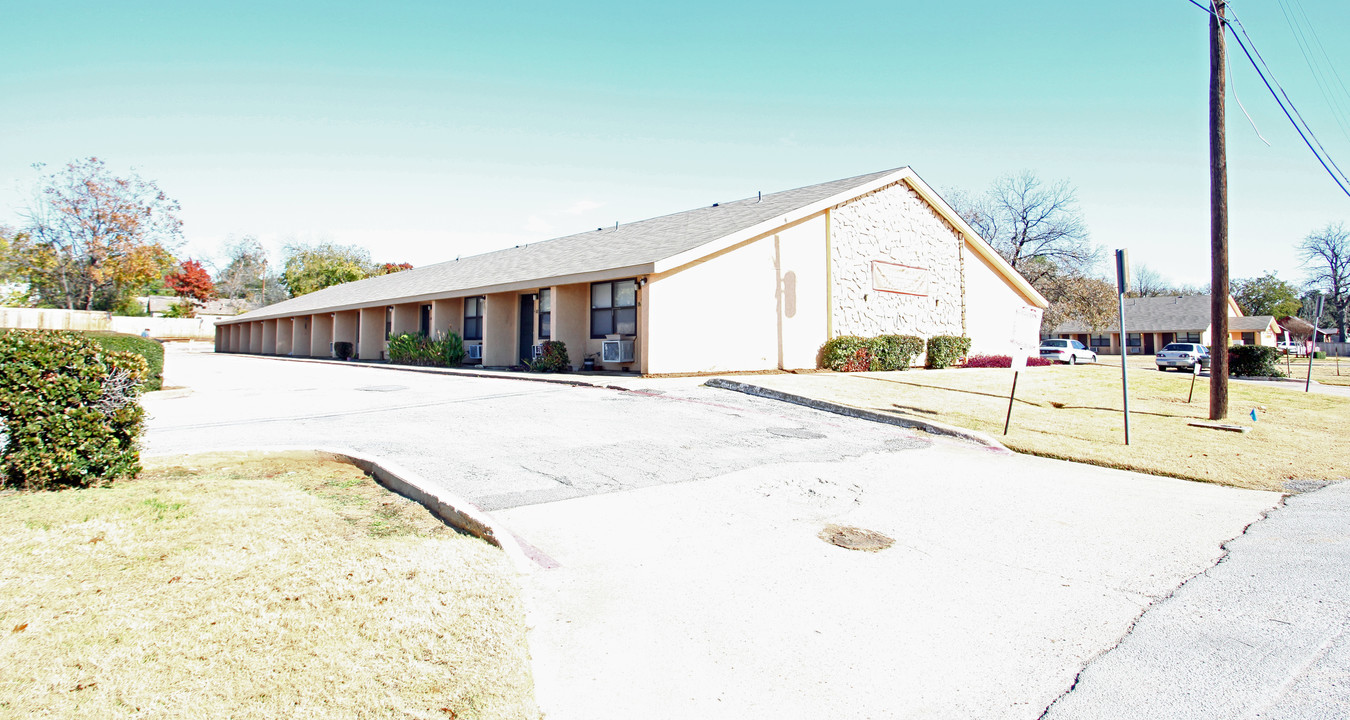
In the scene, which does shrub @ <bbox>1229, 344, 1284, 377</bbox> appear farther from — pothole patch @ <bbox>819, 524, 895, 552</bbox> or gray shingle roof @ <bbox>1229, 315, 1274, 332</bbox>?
gray shingle roof @ <bbox>1229, 315, 1274, 332</bbox>

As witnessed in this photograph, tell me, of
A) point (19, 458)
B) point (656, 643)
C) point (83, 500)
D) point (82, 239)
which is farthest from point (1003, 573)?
point (82, 239)

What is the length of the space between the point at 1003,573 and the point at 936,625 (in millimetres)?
1214

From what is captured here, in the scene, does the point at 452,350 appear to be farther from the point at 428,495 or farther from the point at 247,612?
the point at 247,612

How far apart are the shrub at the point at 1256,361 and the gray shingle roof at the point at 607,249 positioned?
19.6 m

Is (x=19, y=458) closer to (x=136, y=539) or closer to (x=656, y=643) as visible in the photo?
(x=136, y=539)

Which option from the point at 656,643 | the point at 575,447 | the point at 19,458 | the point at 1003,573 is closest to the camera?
the point at 656,643

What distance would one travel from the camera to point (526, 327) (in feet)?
72.1

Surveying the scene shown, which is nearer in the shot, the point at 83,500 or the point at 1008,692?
the point at 1008,692

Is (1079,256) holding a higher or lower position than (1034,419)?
higher

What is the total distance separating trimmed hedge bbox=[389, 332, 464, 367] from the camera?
22.8 m

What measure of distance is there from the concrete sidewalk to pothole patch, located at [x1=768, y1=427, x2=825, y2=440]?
2053mm

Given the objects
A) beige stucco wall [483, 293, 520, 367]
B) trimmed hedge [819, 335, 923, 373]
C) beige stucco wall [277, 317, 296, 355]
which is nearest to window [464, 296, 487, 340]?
beige stucco wall [483, 293, 520, 367]

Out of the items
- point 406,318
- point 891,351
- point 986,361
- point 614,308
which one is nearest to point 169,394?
point 614,308

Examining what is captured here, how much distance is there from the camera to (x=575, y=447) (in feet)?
27.7
